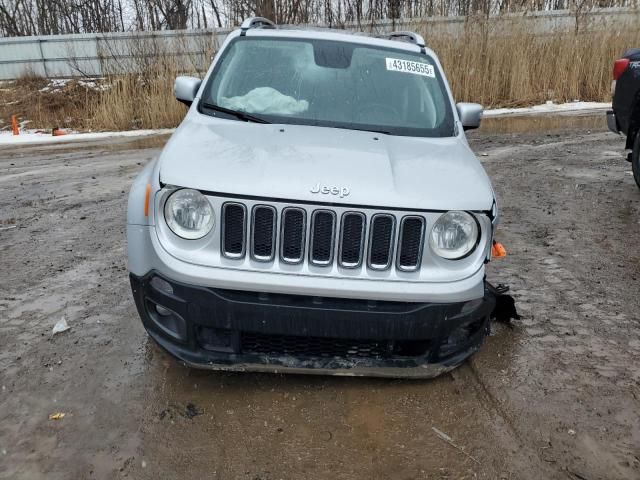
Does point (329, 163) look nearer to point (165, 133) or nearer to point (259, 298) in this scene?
point (259, 298)

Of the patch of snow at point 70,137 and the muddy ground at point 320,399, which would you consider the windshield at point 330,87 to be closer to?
the muddy ground at point 320,399

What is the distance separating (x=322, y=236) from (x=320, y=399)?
2.84 feet

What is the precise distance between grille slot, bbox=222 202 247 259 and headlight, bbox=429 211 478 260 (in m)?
0.87

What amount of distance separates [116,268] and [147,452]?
2303mm

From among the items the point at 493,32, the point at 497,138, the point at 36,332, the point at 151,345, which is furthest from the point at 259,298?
the point at 493,32

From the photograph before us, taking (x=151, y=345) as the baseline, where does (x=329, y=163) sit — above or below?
above

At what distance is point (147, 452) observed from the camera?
93.0 inches

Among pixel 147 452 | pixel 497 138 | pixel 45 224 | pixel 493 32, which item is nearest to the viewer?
pixel 147 452

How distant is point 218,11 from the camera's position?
25234mm

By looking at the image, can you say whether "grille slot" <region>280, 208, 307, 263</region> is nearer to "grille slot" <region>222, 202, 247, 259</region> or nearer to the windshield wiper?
"grille slot" <region>222, 202, 247, 259</region>

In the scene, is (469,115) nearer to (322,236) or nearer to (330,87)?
(330,87)

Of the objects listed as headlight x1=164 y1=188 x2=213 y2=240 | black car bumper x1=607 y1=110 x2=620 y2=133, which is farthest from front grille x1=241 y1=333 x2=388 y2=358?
black car bumper x1=607 y1=110 x2=620 y2=133

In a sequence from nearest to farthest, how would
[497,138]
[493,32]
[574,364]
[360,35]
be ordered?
[574,364] < [360,35] < [497,138] < [493,32]

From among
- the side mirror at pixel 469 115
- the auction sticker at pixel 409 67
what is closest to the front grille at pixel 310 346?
the side mirror at pixel 469 115
